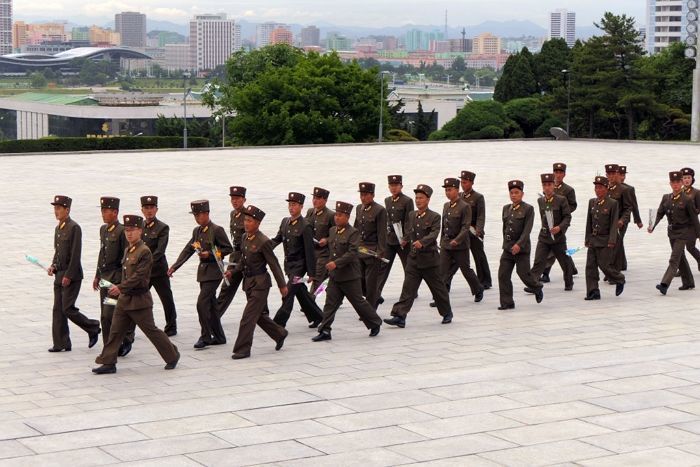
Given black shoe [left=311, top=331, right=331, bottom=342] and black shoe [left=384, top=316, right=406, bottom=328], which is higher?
black shoe [left=384, top=316, right=406, bottom=328]

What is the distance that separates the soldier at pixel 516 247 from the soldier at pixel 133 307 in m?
4.42

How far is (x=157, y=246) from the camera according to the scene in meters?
12.0

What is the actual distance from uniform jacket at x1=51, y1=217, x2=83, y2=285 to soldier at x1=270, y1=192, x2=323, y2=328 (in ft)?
6.20

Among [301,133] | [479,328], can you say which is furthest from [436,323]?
[301,133]

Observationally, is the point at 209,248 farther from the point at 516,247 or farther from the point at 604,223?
the point at 604,223

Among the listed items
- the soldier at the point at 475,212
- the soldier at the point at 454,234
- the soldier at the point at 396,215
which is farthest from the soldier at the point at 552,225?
the soldier at the point at 396,215

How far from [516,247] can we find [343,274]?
2454 mm

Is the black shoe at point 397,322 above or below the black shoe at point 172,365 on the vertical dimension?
above

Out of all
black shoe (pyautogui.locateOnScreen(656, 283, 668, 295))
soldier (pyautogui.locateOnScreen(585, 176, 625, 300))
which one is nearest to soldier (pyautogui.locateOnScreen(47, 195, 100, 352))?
soldier (pyautogui.locateOnScreen(585, 176, 625, 300))

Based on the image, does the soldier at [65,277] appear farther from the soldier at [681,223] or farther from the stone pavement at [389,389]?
the soldier at [681,223]

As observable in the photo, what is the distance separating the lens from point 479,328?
1270cm

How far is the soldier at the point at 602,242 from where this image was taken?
14.3m

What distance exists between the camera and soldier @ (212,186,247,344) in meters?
11.8

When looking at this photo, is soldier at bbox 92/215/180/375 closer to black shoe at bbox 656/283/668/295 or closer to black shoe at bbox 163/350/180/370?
black shoe at bbox 163/350/180/370
